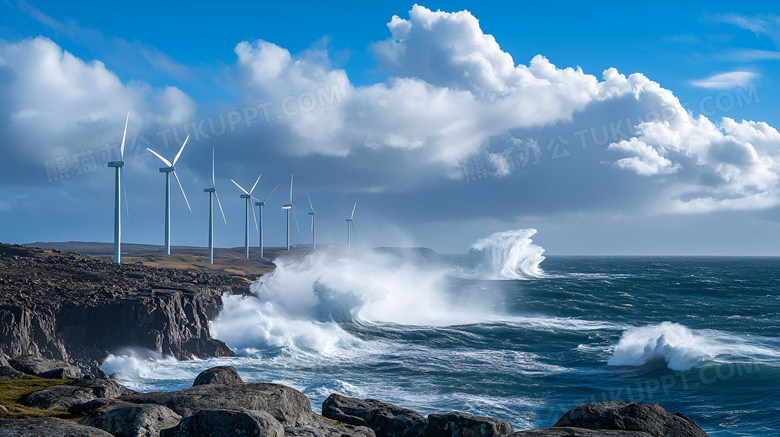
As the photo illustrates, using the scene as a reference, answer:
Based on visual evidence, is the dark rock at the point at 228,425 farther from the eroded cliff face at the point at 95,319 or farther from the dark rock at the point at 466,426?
the eroded cliff face at the point at 95,319

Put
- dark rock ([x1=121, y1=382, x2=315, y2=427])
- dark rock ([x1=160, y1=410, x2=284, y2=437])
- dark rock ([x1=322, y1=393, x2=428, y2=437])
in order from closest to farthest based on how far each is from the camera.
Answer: dark rock ([x1=160, y1=410, x2=284, y2=437])
dark rock ([x1=121, y1=382, x2=315, y2=427])
dark rock ([x1=322, y1=393, x2=428, y2=437])

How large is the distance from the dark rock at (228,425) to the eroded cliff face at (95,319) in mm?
28832

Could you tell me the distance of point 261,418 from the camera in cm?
872

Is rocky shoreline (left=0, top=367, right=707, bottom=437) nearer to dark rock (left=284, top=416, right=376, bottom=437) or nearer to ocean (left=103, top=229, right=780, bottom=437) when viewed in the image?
dark rock (left=284, top=416, right=376, bottom=437)

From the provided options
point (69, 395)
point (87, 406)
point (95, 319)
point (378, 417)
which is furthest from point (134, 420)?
point (95, 319)

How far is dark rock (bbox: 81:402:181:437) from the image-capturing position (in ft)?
32.0

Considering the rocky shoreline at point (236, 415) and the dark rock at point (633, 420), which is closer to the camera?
the rocky shoreline at point (236, 415)

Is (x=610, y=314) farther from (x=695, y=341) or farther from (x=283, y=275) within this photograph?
(x=283, y=275)

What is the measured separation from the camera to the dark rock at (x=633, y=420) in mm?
11578

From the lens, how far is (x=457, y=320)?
2383 inches

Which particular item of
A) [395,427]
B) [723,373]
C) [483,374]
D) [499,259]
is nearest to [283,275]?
[483,374]

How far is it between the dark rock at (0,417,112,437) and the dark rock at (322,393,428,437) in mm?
6208

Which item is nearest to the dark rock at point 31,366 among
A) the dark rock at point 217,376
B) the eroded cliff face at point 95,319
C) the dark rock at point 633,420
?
the dark rock at point 217,376

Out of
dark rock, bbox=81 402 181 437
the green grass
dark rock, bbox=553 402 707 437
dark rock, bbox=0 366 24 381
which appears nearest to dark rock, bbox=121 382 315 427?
dark rock, bbox=81 402 181 437
